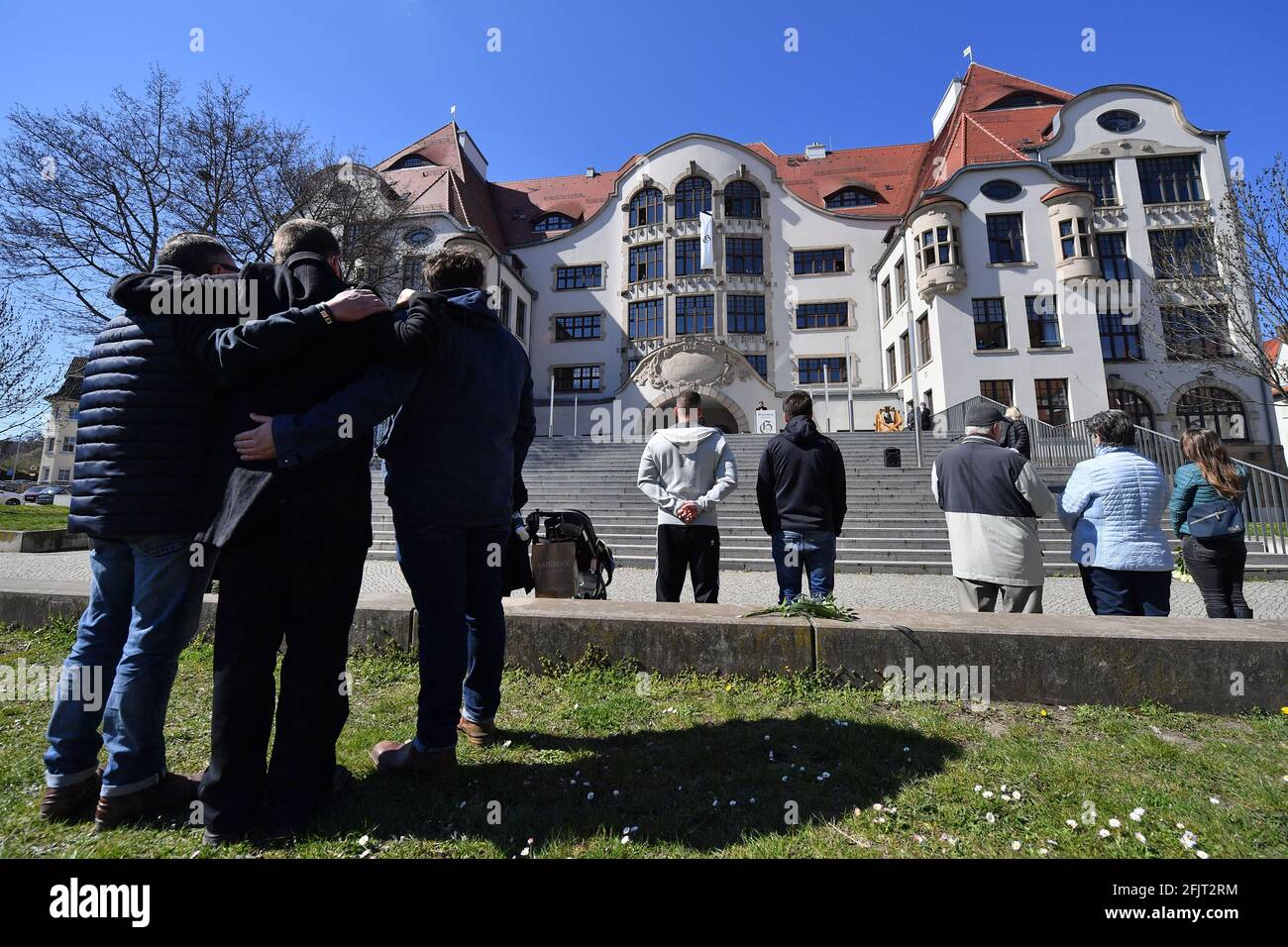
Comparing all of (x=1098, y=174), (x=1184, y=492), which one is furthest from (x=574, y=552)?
(x=1098, y=174)

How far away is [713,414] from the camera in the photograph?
34.2m

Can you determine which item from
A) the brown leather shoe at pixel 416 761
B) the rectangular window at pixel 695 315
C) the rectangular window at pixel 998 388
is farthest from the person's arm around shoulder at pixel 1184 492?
the rectangular window at pixel 695 315

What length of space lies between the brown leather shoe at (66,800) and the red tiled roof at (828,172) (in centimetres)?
3478

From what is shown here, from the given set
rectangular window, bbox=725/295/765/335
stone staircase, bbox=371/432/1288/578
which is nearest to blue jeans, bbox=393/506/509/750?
stone staircase, bbox=371/432/1288/578

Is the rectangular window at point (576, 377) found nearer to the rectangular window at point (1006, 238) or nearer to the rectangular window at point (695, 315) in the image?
the rectangular window at point (695, 315)

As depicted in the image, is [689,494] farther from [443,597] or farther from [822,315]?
[822,315]

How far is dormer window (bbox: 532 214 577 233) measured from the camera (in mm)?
39844

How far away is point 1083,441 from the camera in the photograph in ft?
55.2

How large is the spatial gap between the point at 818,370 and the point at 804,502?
30.0m

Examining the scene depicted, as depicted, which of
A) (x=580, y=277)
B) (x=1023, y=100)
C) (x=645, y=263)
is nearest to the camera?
(x=1023, y=100)

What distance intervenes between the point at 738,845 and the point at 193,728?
2.79 metres

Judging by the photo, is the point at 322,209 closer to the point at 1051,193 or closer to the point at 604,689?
the point at 604,689

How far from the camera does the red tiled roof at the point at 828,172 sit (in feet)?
99.4
